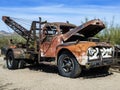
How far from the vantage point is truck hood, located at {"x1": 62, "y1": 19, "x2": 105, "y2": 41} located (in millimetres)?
12850

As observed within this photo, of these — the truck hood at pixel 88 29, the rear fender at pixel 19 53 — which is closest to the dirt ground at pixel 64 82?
the truck hood at pixel 88 29

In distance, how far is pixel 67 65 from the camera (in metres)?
12.9

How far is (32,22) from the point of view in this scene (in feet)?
51.2

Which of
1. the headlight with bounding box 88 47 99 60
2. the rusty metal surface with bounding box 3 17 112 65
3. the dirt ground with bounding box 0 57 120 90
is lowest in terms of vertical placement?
the dirt ground with bounding box 0 57 120 90

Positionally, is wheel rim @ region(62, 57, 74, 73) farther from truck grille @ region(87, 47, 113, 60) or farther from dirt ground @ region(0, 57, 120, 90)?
truck grille @ region(87, 47, 113, 60)

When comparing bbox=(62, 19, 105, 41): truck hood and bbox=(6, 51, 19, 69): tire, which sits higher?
bbox=(62, 19, 105, 41): truck hood

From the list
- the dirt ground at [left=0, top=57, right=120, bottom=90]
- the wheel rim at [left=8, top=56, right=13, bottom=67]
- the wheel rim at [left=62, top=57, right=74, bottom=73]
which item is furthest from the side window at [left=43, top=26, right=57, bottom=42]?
the wheel rim at [left=8, top=56, right=13, bottom=67]

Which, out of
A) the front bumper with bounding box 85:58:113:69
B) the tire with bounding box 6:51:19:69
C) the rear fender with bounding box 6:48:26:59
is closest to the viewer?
the front bumper with bounding box 85:58:113:69

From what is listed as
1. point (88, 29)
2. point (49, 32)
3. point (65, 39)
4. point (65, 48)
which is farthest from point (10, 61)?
point (88, 29)

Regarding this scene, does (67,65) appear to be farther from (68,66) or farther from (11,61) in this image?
(11,61)

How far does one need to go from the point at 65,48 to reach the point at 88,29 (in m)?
1.32

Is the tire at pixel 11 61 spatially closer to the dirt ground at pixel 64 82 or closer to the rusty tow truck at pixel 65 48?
the rusty tow truck at pixel 65 48

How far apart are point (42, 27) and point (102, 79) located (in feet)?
13.5

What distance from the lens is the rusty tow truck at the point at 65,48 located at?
1234 cm
